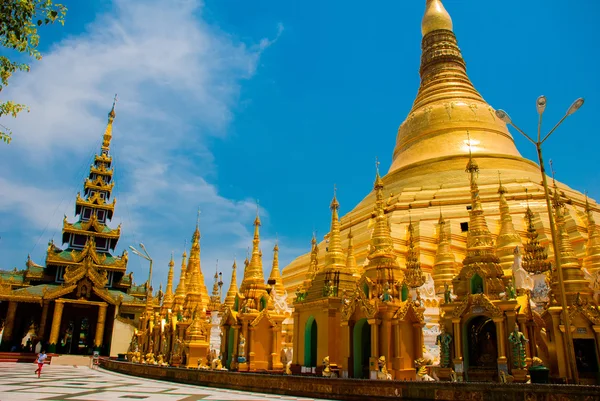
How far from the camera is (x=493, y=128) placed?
3953 cm

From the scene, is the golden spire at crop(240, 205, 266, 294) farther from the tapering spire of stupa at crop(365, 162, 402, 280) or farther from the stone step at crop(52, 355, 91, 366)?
the stone step at crop(52, 355, 91, 366)

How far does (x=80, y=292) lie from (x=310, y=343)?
26.0 meters

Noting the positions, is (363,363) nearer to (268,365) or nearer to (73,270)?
(268,365)

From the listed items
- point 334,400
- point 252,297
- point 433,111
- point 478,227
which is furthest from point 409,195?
point 334,400

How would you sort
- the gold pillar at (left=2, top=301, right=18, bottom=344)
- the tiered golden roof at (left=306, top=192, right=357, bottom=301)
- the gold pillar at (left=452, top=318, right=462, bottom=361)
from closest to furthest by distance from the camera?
the gold pillar at (left=452, top=318, right=462, bottom=361), the tiered golden roof at (left=306, top=192, right=357, bottom=301), the gold pillar at (left=2, top=301, right=18, bottom=344)

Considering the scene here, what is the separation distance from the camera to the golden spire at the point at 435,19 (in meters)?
48.0

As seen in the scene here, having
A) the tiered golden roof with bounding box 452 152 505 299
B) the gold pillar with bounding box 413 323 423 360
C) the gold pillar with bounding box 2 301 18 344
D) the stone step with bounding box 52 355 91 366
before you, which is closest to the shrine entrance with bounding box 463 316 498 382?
the tiered golden roof with bounding box 452 152 505 299

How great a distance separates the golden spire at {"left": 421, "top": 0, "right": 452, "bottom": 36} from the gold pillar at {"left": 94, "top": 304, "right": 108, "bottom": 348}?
3848 cm

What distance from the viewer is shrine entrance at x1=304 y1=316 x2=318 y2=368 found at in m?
16.6

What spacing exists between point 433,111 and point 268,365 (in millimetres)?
28786

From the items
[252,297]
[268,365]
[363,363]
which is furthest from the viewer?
[252,297]

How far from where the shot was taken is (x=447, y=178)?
3638 centimetres

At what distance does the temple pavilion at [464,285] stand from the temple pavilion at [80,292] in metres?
14.5

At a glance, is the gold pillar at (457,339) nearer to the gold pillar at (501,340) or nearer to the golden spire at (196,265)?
the gold pillar at (501,340)
